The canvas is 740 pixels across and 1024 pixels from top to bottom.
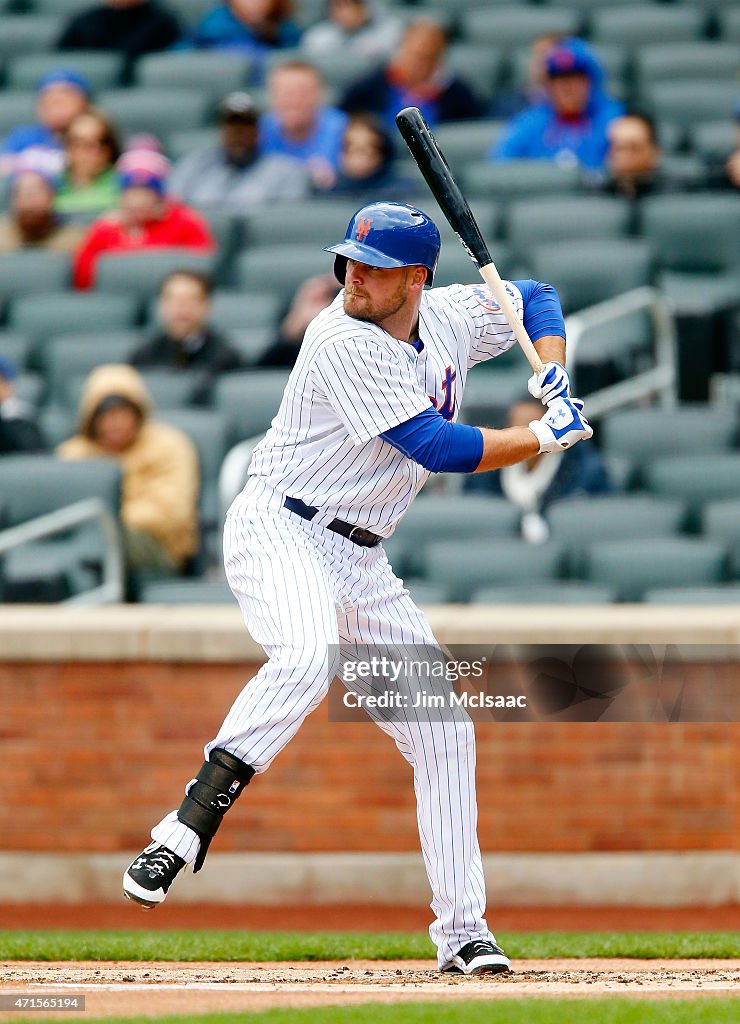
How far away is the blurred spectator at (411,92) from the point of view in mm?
10016

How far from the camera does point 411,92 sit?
10078mm

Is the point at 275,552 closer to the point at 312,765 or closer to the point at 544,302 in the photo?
the point at 544,302

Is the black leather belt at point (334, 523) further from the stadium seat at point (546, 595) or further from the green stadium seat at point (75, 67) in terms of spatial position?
the green stadium seat at point (75, 67)

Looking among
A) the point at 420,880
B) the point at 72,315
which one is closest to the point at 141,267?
the point at 72,315

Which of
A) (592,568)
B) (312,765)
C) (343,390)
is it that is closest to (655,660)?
(592,568)

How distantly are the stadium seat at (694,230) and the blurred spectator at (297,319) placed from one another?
1.71 meters

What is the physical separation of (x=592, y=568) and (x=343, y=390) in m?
3.16

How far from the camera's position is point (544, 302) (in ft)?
Result: 15.1

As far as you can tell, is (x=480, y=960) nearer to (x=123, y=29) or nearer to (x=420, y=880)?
(x=420, y=880)

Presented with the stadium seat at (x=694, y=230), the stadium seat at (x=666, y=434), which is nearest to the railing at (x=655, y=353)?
the stadium seat at (x=666, y=434)

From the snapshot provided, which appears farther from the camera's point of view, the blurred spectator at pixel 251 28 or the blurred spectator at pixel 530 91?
the blurred spectator at pixel 251 28

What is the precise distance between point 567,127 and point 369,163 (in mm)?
1186

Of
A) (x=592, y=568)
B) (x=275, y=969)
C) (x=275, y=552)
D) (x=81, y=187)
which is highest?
(x=81, y=187)

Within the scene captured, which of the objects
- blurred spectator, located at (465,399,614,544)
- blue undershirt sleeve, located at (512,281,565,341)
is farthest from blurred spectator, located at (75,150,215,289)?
blue undershirt sleeve, located at (512,281,565,341)
